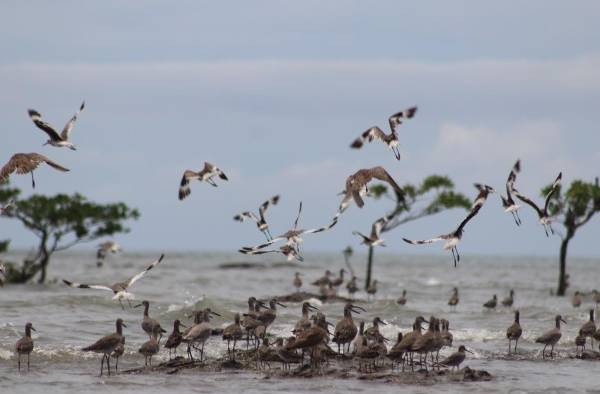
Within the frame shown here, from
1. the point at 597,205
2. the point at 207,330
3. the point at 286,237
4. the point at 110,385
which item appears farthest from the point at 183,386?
the point at 597,205

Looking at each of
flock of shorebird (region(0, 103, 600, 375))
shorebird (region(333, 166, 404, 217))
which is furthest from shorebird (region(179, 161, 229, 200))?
shorebird (region(333, 166, 404, 217))

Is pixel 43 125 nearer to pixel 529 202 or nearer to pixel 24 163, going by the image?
pixel 24 163

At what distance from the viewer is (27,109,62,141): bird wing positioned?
69.5 feet

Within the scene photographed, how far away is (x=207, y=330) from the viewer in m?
19.2

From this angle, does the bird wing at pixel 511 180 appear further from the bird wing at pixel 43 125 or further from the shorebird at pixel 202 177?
the bird wing at pixel 43 125

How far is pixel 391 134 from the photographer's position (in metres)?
21.3

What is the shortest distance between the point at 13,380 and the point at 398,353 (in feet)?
20.7

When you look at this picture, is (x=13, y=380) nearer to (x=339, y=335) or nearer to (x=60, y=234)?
(x=339, y=335)

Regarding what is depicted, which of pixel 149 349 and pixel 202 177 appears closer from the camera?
pixel 149 349

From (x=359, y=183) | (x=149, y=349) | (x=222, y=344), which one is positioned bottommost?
(x=222, y=344)

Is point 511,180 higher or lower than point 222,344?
higher

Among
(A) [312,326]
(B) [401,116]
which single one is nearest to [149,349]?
(A) [312,326]

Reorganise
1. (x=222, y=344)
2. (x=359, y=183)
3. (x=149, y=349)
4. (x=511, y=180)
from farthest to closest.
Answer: (x=222, y=344) < (x=511, y=180) < (x=359, y=183) < (x=149, y=349)

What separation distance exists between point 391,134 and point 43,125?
22.1ft
